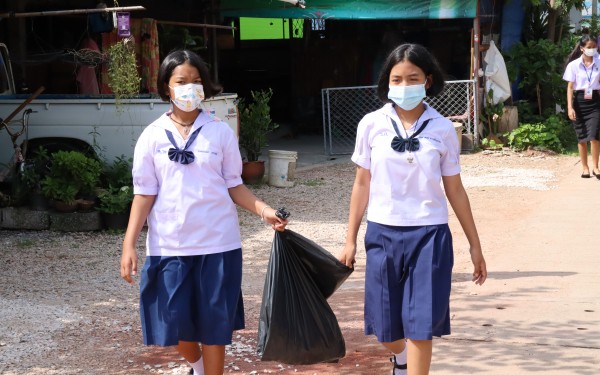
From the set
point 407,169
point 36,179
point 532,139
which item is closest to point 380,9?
point 532,139

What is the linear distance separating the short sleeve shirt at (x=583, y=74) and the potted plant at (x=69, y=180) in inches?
255

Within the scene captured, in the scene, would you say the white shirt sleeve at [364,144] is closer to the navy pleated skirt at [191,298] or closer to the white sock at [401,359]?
the navy pleated skirt at [191,298]

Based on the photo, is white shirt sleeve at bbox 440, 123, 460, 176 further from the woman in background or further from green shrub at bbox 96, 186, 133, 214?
the woman in background

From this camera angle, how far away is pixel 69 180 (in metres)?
→ 9.17

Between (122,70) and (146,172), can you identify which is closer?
(146,172)

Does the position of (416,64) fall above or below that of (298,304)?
above

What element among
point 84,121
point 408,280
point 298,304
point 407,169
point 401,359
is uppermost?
point 407,169

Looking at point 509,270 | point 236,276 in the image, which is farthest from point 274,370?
point 509,270

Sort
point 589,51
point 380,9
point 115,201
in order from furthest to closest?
1. point 380,9
2. point 589,51
3. point 115,201

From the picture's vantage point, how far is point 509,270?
7.48m

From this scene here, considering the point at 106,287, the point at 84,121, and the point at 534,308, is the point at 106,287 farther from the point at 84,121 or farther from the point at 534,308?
the point at 84,121

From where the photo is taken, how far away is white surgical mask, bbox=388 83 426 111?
423cm

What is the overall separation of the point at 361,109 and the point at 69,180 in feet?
24.1

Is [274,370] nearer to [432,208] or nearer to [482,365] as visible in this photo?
[482,365]
